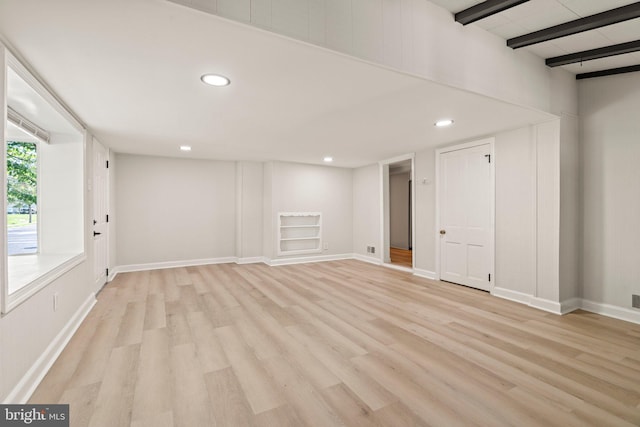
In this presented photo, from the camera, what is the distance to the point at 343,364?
2252 mm

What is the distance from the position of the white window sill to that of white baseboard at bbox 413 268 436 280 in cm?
499

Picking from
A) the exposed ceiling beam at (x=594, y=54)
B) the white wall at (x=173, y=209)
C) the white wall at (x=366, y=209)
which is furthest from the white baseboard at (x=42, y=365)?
the exposed ceiling beam at (x=594, y=54)

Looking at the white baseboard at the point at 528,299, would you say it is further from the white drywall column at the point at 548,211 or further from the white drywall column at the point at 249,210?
the white drywall column at the point at 249,210

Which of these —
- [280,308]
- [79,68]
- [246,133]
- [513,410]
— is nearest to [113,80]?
[79,68]

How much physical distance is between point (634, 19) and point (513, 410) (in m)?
3.28

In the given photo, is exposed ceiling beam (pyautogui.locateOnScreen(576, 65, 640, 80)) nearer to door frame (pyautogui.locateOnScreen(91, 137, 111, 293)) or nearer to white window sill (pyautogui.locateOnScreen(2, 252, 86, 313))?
white window sill (pyautogui.locateOnScreen(2, 252, 86, 313))

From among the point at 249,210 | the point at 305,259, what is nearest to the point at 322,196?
the point at 305,259

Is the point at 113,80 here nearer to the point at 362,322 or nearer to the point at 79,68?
the point at 79,68

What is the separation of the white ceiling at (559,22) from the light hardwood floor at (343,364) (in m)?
2.82

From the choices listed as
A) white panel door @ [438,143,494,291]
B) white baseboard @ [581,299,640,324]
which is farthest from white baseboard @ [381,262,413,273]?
white baseboard @ [581,299,640,324]

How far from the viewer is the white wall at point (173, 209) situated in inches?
223

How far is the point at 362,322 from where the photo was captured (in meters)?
3.11

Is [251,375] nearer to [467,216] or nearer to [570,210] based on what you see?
[467,216]

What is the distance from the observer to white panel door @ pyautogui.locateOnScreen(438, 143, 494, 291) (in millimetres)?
4195
